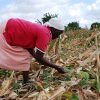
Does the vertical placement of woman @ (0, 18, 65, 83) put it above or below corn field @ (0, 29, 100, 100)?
above

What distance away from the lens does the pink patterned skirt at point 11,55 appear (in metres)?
4.96

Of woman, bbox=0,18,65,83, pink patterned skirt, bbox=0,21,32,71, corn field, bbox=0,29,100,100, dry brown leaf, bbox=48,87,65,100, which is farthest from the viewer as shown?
pink patterned skirt, bbox=0,21,32,71

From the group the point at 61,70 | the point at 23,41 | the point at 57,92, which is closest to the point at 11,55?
the point at 23,41

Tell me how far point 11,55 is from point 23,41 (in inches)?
9.2

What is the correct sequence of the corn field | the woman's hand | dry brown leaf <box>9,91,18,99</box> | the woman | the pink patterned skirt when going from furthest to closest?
the woman's hand
the pink patterned skirt
the woman
dry brown leaf <box>9,91,18,99</box>
the corn field

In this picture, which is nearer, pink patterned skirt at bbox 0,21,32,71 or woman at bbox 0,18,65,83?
woman at bbox 0,18,65,83

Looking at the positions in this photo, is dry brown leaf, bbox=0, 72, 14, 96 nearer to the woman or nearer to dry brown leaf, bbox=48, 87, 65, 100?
the woman

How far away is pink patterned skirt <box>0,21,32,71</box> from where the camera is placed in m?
4.96

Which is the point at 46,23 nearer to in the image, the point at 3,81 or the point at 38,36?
the point at 38,36

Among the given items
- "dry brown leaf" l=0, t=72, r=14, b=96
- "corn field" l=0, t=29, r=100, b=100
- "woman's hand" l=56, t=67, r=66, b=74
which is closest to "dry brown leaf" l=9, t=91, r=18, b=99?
"corn field" l=0, t=29, r=100, b=100

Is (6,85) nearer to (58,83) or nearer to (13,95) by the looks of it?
(13,95)

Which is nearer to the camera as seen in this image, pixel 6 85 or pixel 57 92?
pixel 57 92

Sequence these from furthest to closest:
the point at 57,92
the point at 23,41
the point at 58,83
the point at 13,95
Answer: the point at 23,41, the point at 58,83, the point at 13,95, the point at 57,92

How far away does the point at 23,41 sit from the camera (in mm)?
4891
